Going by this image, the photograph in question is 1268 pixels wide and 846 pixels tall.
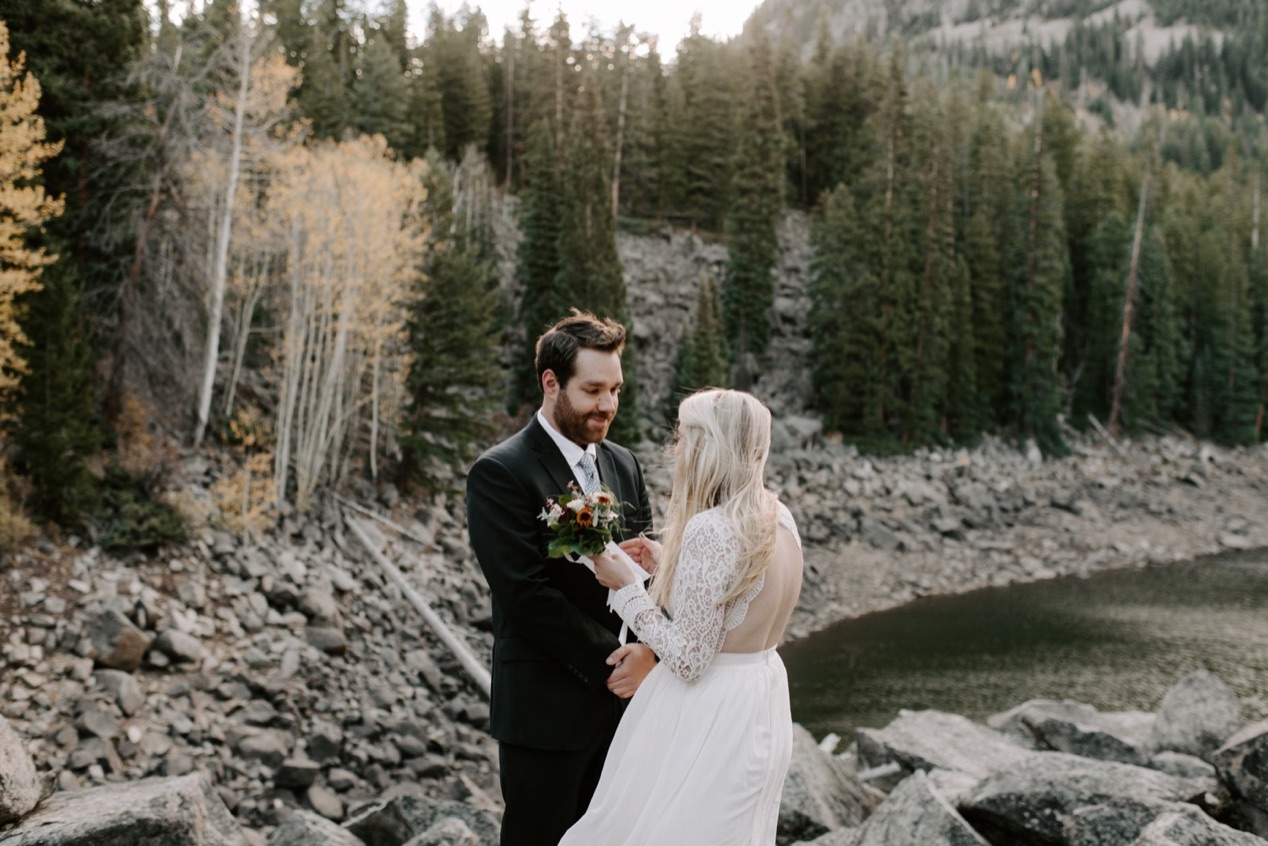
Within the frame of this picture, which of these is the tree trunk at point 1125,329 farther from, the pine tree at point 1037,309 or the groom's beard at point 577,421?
the groom's beard at point 577,421

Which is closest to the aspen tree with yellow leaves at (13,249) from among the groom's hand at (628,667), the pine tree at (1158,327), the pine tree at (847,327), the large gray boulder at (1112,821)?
the groom's hand at (628,667)

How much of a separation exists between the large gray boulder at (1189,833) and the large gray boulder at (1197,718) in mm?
5254

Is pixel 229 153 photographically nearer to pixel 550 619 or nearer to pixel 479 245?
pixel 479 245

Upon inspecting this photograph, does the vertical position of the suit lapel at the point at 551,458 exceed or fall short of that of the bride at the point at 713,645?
it exceeds it

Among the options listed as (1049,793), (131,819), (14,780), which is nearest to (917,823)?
(1049,793)

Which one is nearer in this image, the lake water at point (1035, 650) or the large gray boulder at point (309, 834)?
the large gray boulder at point (309, 834)

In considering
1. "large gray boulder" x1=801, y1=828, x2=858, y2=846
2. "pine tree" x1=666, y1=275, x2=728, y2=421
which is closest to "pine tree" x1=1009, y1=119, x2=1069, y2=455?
"pine tree" x1=666, y1=275, x2=728, y2=421

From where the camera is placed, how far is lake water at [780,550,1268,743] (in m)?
14.7

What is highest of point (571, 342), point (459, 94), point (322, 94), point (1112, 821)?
point (459, 94)

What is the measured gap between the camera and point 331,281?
1609 cm

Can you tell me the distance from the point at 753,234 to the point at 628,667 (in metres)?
33.6

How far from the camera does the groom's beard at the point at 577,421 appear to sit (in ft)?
10.6

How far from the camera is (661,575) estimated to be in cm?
291

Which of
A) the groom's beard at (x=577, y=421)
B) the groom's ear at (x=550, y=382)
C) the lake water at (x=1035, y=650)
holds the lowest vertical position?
the lake water at (x=1035, y=650)
